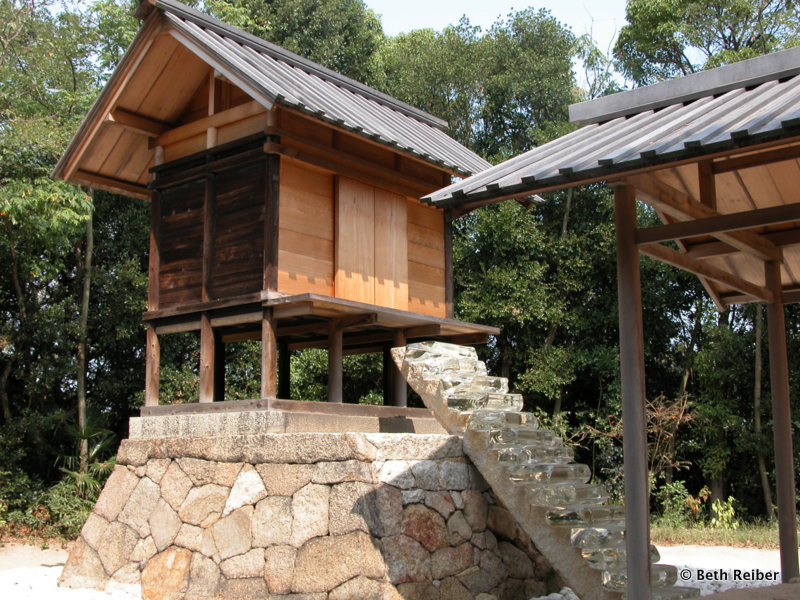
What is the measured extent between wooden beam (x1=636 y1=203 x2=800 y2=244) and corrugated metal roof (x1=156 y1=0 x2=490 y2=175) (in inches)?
178

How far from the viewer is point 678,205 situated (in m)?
5.81

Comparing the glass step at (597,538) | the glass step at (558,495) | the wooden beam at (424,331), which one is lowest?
the glass step at (597,538)

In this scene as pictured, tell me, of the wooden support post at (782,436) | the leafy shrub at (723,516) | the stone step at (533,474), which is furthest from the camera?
the leafy shrub at (723,516)

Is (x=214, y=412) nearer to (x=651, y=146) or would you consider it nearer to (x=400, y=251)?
(x=400, y=251)

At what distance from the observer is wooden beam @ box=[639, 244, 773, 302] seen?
5756 mm

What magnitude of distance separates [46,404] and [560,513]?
1431 centimetres

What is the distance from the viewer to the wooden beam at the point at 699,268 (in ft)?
18.9

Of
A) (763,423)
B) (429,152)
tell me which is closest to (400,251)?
(429,152)

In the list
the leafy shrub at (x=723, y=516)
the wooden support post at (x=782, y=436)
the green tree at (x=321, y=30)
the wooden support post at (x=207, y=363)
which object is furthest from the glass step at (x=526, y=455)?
the green tree at (x=321, y=30)

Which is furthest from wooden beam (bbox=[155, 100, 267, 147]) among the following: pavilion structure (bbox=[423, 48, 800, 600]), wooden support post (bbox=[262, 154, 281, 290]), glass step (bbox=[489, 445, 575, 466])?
glass step (bbox=[489, 445, 575, 466])

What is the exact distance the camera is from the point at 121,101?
10422mm

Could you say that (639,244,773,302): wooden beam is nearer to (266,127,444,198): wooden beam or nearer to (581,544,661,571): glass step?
(581,544,661,571): glass step

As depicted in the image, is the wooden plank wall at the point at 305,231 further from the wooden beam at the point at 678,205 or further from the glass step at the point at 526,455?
the wooden beam at the point at 678,205

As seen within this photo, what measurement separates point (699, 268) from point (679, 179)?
0.73 meters
